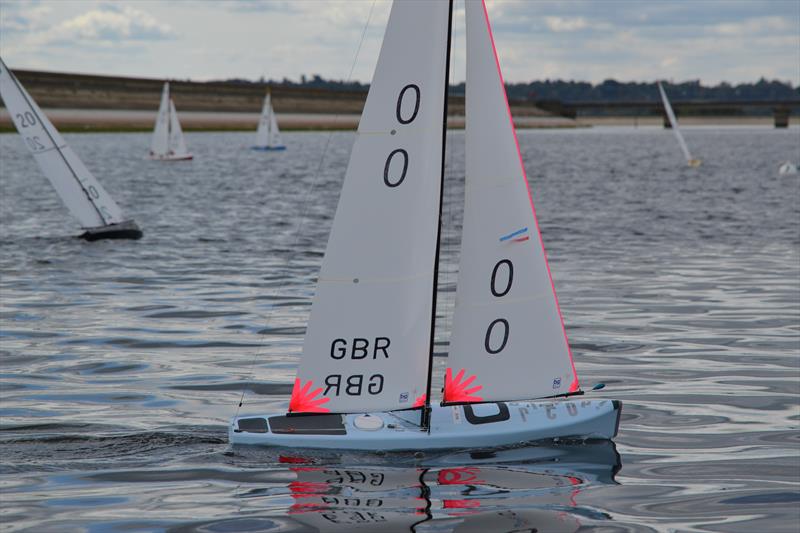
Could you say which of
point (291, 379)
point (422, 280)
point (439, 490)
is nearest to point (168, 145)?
point (291, 379)

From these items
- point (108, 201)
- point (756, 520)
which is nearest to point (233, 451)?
point (756, 520)

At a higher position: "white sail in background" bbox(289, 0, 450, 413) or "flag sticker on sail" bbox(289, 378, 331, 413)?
"white sail in background" bbox(289, 0, 450, 413)

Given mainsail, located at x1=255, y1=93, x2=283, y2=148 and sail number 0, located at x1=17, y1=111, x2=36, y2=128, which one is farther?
A: mainsail, located at x1=255, y1=93, x2=283, y2=148

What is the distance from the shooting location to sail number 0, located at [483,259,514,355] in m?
12.4

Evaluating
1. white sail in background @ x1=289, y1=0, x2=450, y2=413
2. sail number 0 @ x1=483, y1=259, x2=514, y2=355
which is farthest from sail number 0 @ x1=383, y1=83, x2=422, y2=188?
sail number 0 @ x1=483, y1=259, x2=514, y2=355

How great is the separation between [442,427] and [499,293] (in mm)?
1653

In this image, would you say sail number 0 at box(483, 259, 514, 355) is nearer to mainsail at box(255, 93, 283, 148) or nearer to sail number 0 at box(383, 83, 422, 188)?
sail number 0 at box(383, 83, 422, 188)

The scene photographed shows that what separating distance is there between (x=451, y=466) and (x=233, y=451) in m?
2.51

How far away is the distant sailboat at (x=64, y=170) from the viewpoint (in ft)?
106

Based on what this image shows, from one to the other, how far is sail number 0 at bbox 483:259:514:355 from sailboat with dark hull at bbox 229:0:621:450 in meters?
0.02

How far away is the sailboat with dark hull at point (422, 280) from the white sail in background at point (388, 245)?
0.5 inches

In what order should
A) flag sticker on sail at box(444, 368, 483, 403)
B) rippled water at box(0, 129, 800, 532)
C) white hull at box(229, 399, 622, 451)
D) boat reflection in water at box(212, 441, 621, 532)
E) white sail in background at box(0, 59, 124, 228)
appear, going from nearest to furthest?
boat reflection in water at box(212, 441, 621, 532) → rippled water at box(0, 129, 800, 532) → flag sticker on sail at box(444, 368, 483, 403) → white hull at box(229, 399, 622, 451) → white sail in background at box(0, 59, 124, 228)

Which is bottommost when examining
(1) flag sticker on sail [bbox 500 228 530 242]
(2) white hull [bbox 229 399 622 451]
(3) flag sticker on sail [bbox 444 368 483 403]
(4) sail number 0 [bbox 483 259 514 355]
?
(2) white hull [bbox 229 399 622 451]

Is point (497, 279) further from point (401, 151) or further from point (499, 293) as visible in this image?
point (401, 151)
